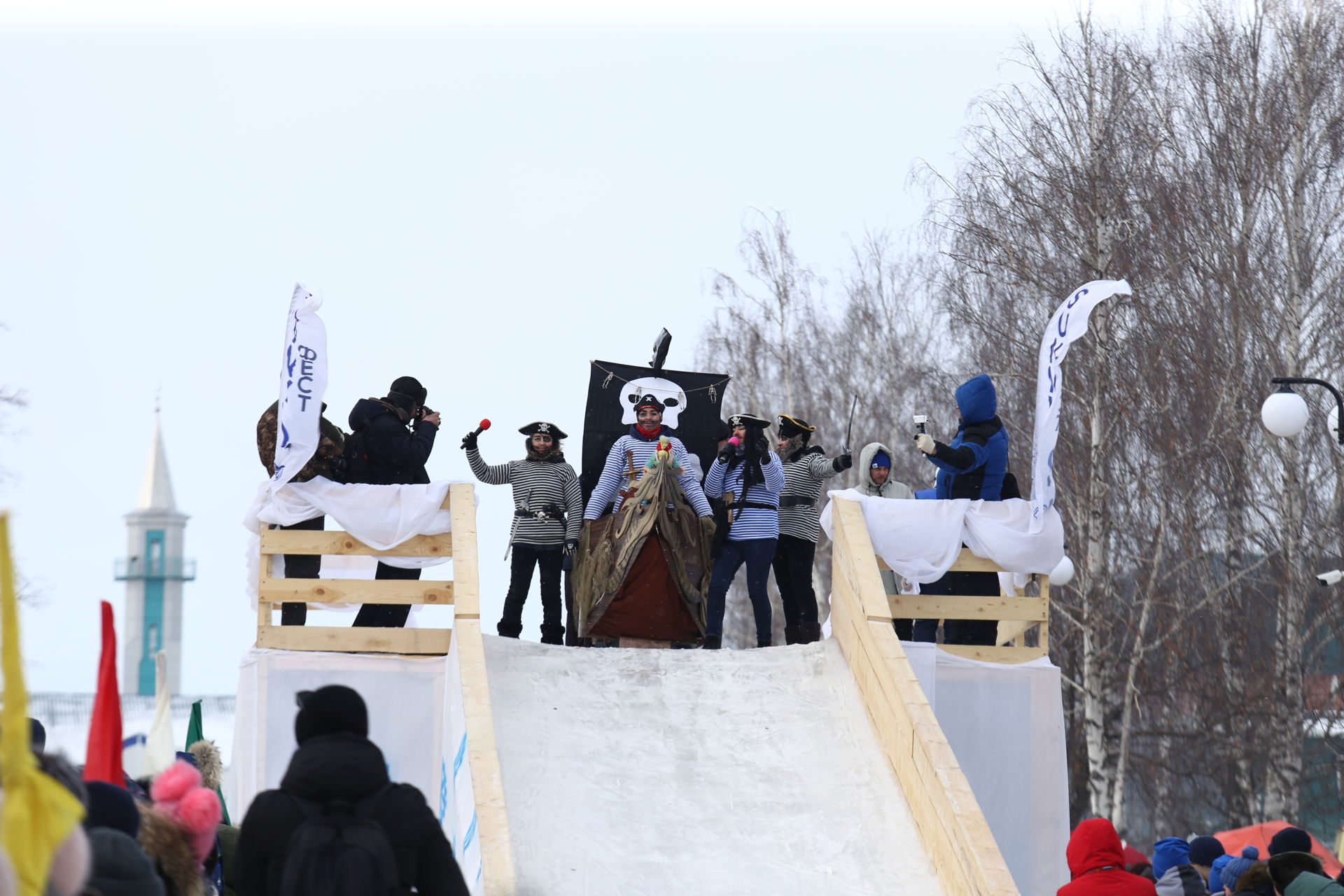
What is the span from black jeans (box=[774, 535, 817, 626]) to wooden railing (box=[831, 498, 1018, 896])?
0.60 m

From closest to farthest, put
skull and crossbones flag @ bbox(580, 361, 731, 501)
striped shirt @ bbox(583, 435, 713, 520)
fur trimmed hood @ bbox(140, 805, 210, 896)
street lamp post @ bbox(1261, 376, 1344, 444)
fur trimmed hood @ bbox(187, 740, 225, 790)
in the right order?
fur trimmed hood @ bbox(140, 805, 210, 896)
fur trimmed hood @ bbox(187, 740, 225, 790)
striped shirt @ bbox(583, 435, 713, 520)
street lamp post @ bbox(1261, 376, 1344, 444)
skull and crossbones flag @ bbox(580, 361, 731, 501)

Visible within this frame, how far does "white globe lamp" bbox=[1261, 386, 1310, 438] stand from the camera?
11.5 metres

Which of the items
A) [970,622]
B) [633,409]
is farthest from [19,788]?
[633,409]

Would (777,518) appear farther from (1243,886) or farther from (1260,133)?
(1260,133)

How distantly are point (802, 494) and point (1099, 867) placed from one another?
15.3 ft

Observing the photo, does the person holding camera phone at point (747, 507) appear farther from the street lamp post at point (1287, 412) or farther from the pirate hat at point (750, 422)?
the street lamp post at point (1287, 412)

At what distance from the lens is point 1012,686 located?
1027cm

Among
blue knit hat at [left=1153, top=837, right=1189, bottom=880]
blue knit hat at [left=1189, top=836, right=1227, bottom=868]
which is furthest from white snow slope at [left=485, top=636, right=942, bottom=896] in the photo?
blue knit hat at [left=1189, top=836, right=1227, bottom=868]

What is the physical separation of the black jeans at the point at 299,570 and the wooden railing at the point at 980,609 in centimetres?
354

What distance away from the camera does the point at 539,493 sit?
1082 cm

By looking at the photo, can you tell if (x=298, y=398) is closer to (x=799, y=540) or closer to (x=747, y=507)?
(x=747, y=507)

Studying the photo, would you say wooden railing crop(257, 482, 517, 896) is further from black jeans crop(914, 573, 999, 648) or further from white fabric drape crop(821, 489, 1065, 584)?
black jeans crop(914, 573, 999, 648)

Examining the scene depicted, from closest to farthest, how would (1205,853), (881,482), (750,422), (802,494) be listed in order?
(1205,853) < (750,422) < (802,494) < (881,482)

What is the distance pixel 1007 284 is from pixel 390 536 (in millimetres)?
12607
